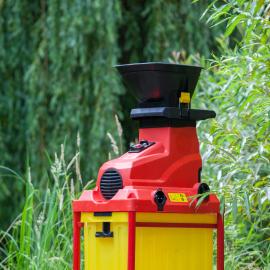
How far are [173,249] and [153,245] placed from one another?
0.30 ft

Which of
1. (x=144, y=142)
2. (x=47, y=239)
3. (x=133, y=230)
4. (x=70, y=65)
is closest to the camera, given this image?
(x=133, y=230)

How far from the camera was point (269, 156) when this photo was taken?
3.76 m

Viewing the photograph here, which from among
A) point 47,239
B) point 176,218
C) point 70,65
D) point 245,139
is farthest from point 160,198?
point 70,65

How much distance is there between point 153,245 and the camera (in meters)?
3.06

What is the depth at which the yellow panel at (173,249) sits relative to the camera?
303 centimetres

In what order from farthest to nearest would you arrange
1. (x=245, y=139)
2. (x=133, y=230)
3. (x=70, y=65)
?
(x=70, y=65)
(x=245, y=139)
(x=133, y=230)

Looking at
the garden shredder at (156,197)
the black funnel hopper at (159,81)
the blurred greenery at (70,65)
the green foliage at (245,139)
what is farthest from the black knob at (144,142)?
the blurred greenery at (70,65)

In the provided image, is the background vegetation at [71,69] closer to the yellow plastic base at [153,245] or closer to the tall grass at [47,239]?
the tall grass at [47,239]

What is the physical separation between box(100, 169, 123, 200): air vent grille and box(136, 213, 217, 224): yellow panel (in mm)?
Result: 151

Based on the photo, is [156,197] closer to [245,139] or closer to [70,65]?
[245,139]

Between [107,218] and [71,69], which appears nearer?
[107,218]

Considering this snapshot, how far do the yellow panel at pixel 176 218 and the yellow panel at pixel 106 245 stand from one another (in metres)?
0.08

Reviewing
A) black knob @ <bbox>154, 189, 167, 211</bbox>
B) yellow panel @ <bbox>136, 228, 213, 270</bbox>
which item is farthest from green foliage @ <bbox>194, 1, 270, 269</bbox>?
black knob @ <bbox>154, 189, 167, 211</bbox>

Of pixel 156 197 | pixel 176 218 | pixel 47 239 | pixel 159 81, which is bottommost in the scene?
pixel 47 239
